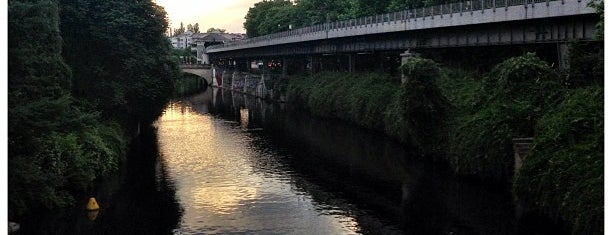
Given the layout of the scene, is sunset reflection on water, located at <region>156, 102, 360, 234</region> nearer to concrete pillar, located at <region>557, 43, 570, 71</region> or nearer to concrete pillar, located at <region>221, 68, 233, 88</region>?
concrete pillar, located at <region>557, 43, 570, 71</region>

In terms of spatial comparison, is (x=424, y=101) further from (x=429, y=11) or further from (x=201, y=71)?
(x=201, y=71)

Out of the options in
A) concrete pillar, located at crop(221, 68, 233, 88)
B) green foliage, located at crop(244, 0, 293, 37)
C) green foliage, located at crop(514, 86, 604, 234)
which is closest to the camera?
green foliage, located at crop(514, 86, 604, 234)

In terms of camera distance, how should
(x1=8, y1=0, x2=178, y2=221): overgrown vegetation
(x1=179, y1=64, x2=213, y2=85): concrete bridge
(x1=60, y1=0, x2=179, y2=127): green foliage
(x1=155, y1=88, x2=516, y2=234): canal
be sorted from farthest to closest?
(x1=179, y1=64, x2=213, y2=85): concrete bridge < (x1=60, y1=0, x2=179, y2=127): green foliage < (x1=155, y1=88, x2=516, y2=234): canal < (x1=8, y1=0, x2=178, y2=221): overgrown vegetation

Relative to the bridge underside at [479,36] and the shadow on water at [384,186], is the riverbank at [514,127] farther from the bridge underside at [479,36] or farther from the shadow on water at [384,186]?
the bridge underside at [479,36]

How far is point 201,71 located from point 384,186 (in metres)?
137

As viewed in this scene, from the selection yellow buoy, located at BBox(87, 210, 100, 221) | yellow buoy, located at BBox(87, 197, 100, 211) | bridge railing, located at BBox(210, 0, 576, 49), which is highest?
bridge railing, located at BBox(210, 0, 576, 49)

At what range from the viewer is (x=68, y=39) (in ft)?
167

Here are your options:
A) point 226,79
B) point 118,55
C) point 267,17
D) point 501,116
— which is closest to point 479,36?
point 501,116

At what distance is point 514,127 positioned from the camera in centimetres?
3747

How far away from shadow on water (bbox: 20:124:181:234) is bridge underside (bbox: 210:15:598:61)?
93.9ft

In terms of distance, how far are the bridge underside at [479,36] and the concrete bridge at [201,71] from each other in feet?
254

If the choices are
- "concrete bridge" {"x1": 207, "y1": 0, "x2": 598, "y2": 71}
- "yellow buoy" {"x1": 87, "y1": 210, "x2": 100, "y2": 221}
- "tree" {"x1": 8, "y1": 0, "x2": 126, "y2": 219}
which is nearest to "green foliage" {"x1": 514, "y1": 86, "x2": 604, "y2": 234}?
"concrete bridge" {"x1": 207, "y1": 0, "x2": 598, "y2": 71}

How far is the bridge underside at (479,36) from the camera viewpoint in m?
44.3

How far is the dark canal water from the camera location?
32156mm
